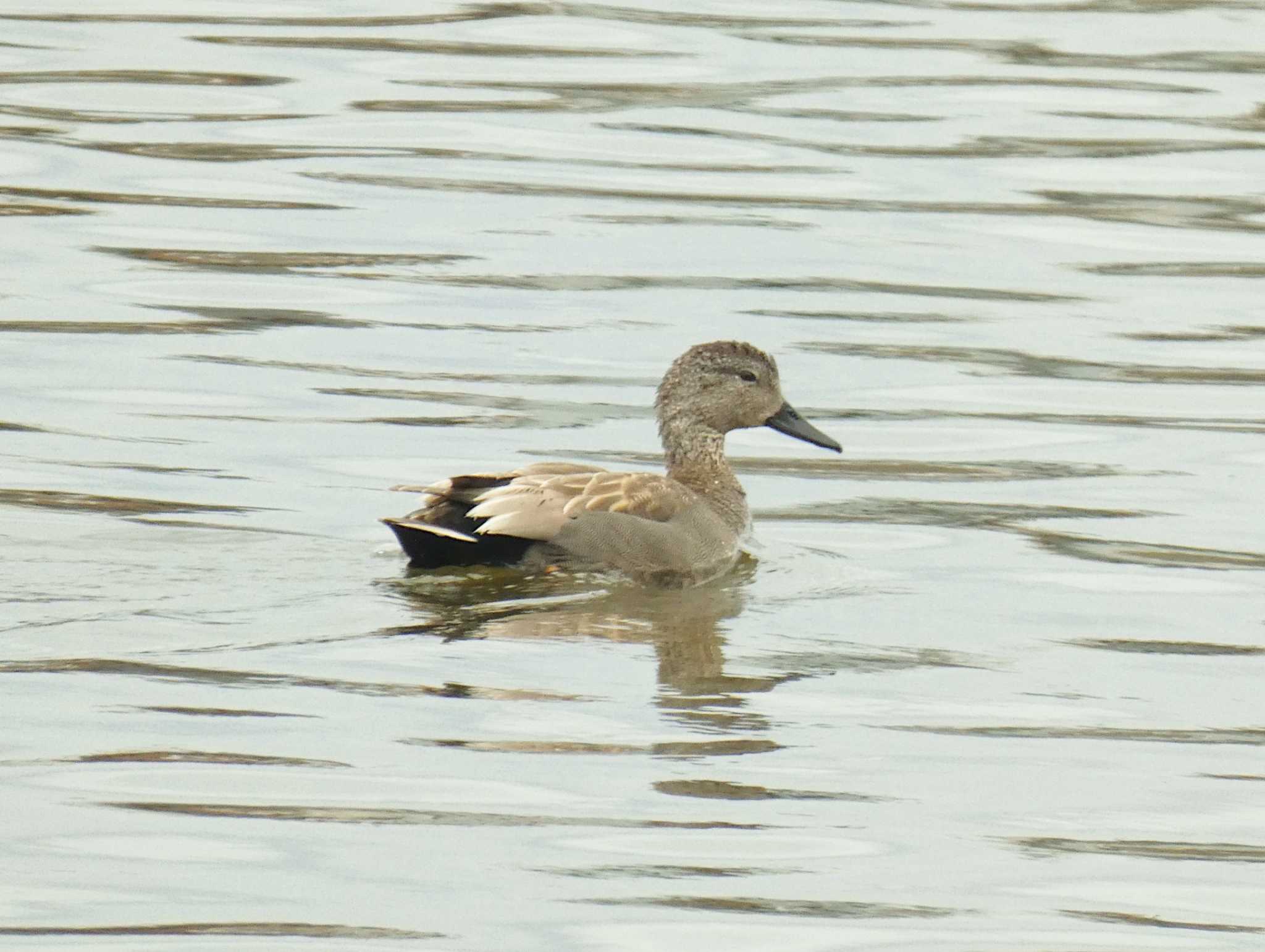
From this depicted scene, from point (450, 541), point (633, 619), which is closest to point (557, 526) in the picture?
point (450, 541)

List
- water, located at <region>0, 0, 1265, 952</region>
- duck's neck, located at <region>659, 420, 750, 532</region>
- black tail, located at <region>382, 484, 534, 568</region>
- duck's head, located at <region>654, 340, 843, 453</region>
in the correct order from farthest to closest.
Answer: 1. duck's head, located at <region>654, 340, 843, 453</region>
2. duck's neck, located at <region>659, 420, 750, 532</region>
3. black tail, located at <region>382, 484, 534, 568</region>
4. water, located at <region>0, 0, 1265, 952</region>

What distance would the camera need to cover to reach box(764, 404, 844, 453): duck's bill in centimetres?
1079

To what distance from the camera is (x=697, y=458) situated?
10742 millimetres

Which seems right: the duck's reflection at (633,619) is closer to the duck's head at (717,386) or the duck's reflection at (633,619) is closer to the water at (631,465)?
the water at (631,465)

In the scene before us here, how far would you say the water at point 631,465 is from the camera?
20.7 feet

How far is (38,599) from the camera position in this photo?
8.70 m

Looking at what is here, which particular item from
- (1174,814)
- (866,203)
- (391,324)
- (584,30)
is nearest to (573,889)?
(1174,814)

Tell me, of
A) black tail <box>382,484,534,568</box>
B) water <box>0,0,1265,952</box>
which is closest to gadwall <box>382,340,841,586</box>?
black tail <box>382,484,534,568</box>

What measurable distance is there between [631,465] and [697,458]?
3.02 feet

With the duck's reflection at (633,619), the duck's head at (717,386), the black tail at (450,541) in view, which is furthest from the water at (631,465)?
the duck's head at (717,386)

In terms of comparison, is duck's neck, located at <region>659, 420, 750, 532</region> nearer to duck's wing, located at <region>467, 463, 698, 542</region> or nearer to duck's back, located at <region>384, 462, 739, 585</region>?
duck's wing, located at <region>467, 463, 698, 542</region>

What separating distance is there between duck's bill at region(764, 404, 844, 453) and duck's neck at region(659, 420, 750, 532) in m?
0.22

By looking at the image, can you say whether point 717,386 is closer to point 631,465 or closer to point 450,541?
point 631,465

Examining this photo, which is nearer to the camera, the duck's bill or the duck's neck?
the duck's neck
